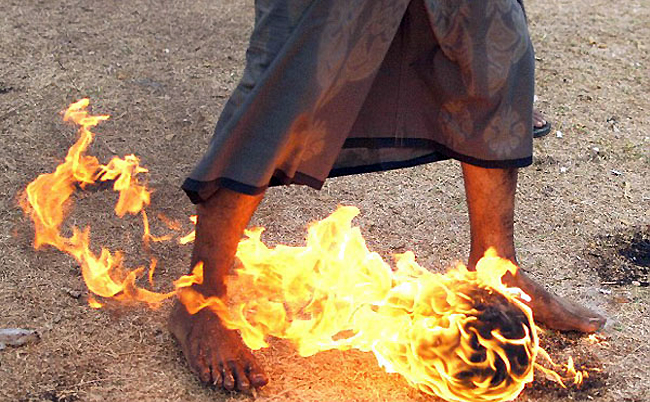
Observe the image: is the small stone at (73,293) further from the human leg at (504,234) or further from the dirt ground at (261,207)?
the human leg at (504,234)

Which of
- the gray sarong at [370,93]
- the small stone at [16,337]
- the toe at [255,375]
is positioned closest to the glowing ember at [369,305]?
the toe at [255,375]

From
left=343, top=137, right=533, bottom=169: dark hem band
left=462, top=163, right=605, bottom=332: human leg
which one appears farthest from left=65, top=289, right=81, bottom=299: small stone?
left=462, top=163, right=605, bottom=332: human leg

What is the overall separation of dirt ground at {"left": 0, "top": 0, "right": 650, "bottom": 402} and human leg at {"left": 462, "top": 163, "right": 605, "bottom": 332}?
0.21 ft

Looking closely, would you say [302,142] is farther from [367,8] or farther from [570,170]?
[570,170]

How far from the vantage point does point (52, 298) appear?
2.80 meters

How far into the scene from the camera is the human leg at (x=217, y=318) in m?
2.41

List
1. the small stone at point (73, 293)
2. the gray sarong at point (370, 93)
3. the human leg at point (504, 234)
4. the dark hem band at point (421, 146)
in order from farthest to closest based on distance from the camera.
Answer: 1. the small stone at point (73, 293)
2. the human leg at point (504, 234)
3. the dark hem band at point (421, 146)
4. the gray sarong at point (370, 93)

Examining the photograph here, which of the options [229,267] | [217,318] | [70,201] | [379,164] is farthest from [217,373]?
[70,201]

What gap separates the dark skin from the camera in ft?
7.93

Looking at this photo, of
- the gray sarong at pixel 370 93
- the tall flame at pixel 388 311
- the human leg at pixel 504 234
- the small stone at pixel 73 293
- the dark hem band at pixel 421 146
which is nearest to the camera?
the gray sarong at pixel 370 93

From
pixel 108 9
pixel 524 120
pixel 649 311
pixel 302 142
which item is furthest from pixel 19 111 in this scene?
pixel 649 311

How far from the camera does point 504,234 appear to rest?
2682mm

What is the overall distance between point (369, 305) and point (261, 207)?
3.38 ft

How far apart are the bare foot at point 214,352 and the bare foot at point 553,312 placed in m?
0.83
